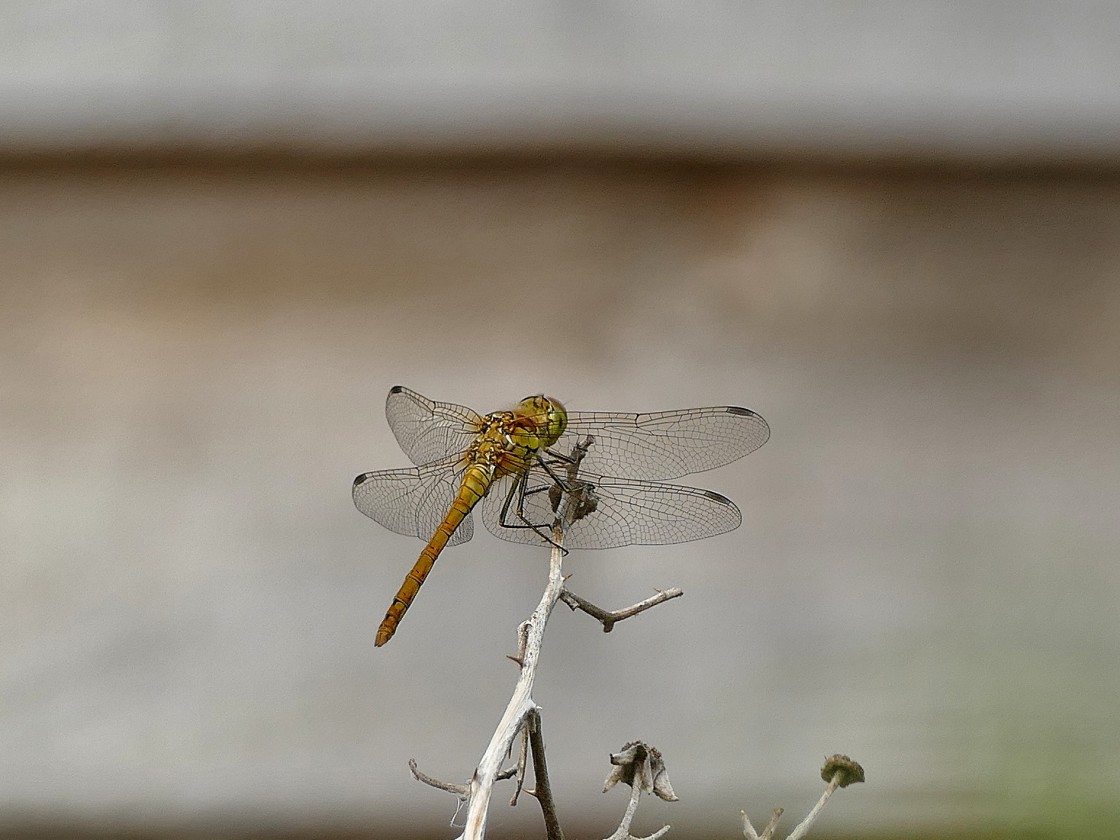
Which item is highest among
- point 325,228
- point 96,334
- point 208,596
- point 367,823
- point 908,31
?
point 908,31

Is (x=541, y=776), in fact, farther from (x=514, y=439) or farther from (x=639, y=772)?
(x=514, y=439)

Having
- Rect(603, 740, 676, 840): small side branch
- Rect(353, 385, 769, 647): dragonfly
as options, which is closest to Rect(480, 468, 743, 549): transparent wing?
Rect(353, 385, 769, 647): dragonfly

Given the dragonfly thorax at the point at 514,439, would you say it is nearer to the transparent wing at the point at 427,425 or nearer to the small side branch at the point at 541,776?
the transparent wing at the point at 427,425

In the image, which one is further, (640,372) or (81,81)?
(640,372)

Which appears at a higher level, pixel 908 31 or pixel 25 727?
pixel 908 31

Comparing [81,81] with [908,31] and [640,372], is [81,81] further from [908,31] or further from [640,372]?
[908,31]

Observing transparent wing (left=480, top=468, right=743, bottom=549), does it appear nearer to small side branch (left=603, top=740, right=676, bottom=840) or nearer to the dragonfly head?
the dragonfly head

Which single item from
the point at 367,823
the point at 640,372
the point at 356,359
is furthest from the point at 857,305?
the point at 367,823

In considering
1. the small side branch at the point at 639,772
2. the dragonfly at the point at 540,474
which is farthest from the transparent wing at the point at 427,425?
the small side branch at the point at 639,772
